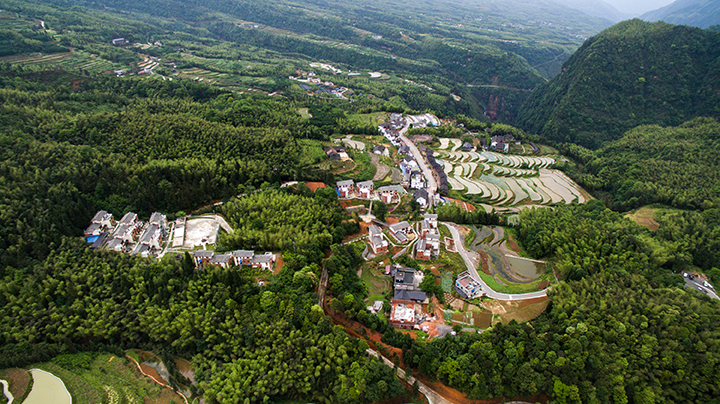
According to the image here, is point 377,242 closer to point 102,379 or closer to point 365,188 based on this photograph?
point 365,188

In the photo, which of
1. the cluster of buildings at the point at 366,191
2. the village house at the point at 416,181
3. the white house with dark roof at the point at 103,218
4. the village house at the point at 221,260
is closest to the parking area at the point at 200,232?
the village house at the point at 221,260

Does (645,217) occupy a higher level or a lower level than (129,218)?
higher

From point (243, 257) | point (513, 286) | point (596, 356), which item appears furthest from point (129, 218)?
point (596, 356)

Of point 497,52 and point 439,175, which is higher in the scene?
point 497,52

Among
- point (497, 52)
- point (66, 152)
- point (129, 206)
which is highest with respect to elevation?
point (497, 52)

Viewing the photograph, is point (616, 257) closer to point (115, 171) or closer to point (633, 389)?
point (633, 389)

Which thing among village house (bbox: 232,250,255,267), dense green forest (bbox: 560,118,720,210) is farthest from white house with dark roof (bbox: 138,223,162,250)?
dense green forest (bbox: 560,118,720,210)

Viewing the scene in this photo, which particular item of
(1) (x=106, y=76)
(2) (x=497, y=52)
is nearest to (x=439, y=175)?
(1) (x=106, y=76)
